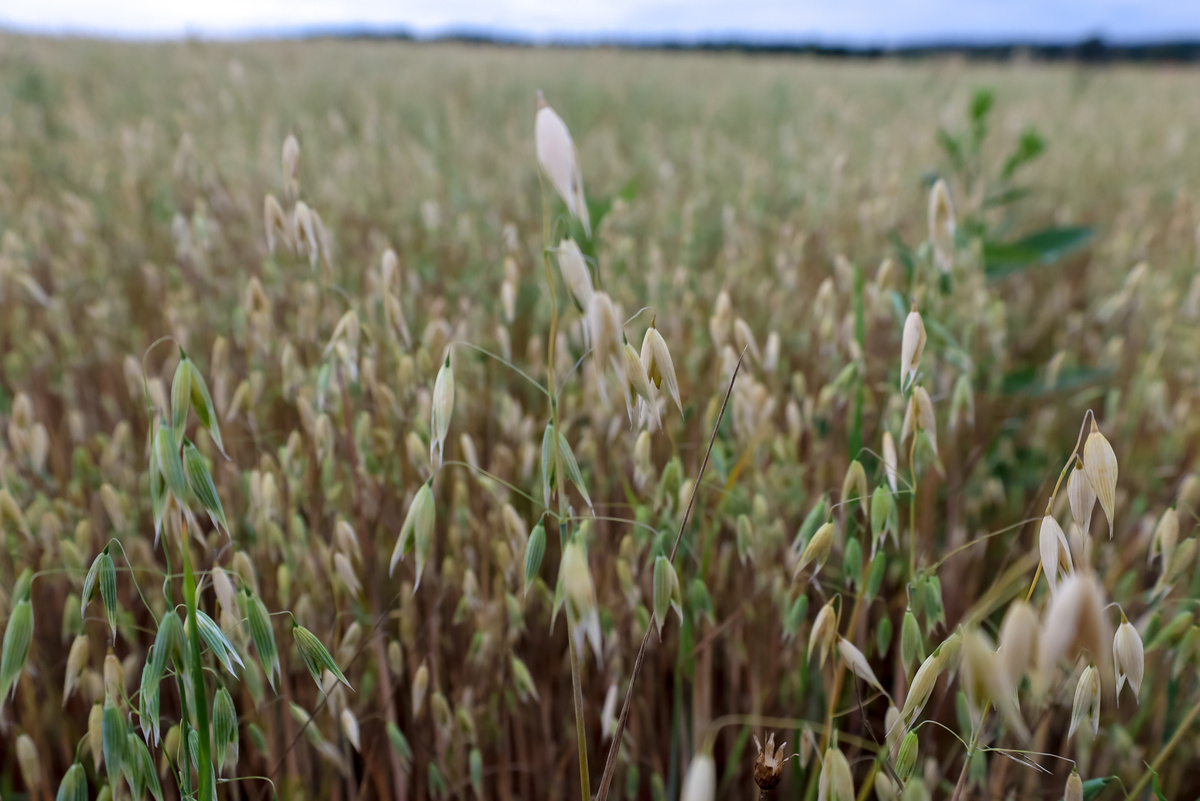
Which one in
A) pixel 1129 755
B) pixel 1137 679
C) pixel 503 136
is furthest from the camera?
pixel 503 136

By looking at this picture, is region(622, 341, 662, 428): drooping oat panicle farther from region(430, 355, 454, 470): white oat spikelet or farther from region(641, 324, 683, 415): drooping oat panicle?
region(430, 355, 454, 470): white oat spikelet

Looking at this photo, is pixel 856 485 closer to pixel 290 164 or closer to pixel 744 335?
pixel 744 335

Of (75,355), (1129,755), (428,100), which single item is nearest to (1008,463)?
(1129,755)

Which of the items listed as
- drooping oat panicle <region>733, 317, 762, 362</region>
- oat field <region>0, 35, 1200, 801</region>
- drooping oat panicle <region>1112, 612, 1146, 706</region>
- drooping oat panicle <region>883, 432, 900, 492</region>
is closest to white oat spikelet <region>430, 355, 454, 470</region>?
oat field <region>0, 35, 1200, 801</region>

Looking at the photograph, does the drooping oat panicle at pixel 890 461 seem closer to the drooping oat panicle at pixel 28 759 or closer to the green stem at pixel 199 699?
the green stem at pixel 199 699

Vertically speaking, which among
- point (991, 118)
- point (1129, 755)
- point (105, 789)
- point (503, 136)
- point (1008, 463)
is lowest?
point (1129, 755)

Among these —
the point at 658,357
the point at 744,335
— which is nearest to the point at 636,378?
the point at 658,357

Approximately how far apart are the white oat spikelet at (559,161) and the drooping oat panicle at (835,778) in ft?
1.36

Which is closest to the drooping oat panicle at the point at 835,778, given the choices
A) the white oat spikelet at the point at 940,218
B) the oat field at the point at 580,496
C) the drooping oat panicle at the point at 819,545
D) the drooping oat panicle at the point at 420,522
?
the oat field at the point at 580,496

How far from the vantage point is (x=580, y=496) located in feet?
3.82

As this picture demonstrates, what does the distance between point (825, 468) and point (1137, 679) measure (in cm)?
73

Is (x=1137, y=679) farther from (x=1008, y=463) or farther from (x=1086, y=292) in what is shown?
(x=1086, y=292)

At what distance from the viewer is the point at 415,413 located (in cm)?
100

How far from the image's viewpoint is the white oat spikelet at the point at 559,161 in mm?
446
